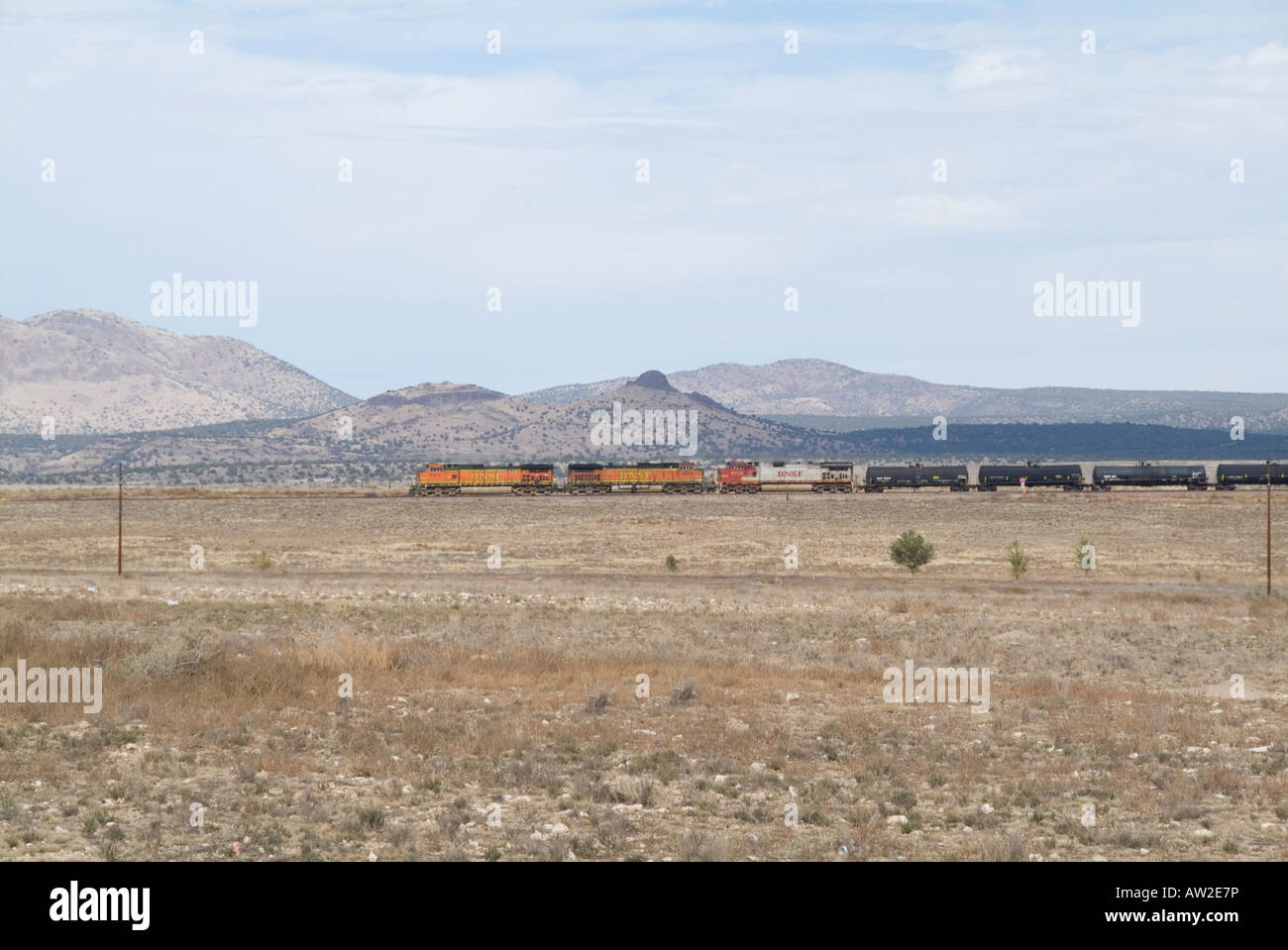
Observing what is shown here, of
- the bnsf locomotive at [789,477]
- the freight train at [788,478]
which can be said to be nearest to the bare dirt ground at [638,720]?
the freight train at [788,478]

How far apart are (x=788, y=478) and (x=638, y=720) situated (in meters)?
94.0

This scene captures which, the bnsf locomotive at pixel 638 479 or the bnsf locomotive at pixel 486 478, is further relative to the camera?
the bnsf locomotive at pixel 486 478

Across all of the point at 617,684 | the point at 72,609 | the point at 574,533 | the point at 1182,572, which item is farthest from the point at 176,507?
the point at 617,684

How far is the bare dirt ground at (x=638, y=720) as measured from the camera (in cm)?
1390

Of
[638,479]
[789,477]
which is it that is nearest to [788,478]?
[789,477]

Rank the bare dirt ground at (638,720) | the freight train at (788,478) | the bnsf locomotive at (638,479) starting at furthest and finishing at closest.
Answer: the bnsf locomotive at (638,479)
the freight train at (788,478)
the bare dirt ground at (638,720)

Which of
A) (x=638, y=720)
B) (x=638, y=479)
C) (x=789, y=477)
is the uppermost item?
(x=789, y=477)

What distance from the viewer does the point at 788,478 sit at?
114m

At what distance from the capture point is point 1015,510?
298 ft

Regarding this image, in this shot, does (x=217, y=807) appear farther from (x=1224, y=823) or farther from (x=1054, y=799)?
(x=1224, y=823)

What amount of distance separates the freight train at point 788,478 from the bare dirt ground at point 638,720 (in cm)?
6192

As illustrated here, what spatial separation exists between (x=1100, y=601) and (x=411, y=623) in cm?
2326

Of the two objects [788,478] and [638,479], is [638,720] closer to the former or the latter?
[638,479]

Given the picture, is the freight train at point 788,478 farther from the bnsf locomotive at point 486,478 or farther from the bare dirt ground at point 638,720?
the bare dirt ground at point 638,720
